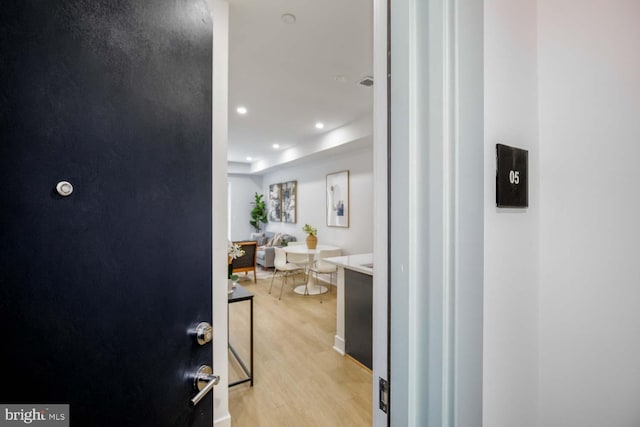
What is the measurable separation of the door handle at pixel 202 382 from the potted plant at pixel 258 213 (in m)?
7.46

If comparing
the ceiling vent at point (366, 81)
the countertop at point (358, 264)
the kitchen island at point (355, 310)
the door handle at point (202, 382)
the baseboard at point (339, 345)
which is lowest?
the baseboard at point (339, 345)

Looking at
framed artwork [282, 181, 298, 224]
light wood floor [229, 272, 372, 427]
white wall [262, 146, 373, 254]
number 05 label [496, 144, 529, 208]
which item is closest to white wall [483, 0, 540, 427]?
number 05 label [496, 144, 529, 208]

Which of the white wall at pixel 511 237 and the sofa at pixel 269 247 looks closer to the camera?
the white wall at pixel 511 237

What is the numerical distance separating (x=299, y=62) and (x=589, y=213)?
8.19 ft

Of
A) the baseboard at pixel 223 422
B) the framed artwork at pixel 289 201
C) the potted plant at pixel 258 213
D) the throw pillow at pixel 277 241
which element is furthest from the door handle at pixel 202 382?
the potted plant at pixel 258 213

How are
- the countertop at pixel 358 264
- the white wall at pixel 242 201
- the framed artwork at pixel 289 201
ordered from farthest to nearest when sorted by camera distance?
the white wall at pixel 242 201
the framed artwork at pixel 289 201
the countertop at pixel 358 264

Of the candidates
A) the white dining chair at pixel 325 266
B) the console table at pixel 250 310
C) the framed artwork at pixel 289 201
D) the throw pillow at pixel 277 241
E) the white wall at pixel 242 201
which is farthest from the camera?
the white wall at pixel 242 201

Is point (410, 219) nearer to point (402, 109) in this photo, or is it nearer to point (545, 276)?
point (402, 109)

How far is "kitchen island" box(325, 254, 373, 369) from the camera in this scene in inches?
97.6

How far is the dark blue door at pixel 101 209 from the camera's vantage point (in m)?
0.47

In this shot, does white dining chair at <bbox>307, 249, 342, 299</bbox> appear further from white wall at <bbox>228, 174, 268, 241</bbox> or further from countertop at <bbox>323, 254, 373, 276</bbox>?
white wall at <bbox>228, 174, 268, 241</bbox>

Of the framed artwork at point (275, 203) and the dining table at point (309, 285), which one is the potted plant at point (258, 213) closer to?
the framed artwork at point (275, 203)
